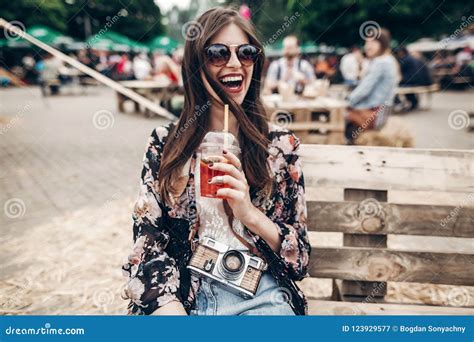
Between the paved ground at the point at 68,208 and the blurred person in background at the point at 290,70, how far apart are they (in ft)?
8.02

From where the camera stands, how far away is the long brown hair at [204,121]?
5.29ft

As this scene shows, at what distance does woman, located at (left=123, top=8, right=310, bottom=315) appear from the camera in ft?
5.14

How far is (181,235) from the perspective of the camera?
1.68m

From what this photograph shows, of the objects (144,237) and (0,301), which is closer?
(144,237)

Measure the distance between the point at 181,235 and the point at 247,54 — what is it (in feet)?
2.54

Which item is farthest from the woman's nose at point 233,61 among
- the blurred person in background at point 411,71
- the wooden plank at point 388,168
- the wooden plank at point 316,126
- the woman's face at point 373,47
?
the blurred person in background at point 411,71

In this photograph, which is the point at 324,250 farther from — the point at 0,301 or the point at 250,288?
the point at 0,301

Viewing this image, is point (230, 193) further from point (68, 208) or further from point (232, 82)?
point (68, 208)

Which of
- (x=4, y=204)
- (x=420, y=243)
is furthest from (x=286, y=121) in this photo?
(x=4, y=204)

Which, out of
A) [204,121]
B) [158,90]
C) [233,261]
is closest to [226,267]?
[233,261]

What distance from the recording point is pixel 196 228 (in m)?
1.66

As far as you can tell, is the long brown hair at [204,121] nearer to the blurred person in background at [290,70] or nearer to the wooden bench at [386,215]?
the wooden bench at [386,215]

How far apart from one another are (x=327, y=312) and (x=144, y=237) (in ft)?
3.00

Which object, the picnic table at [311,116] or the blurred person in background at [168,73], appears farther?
the blurred person in background at [168,73]
